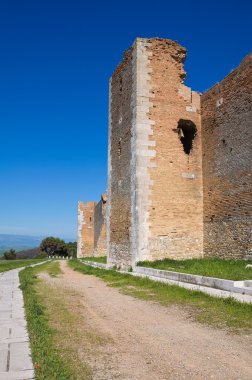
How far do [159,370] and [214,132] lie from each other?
1166 cm

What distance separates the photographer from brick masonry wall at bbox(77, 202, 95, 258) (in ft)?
119

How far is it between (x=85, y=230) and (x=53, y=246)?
124ft

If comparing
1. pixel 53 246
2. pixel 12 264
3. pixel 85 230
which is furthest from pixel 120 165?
pixel 53 246

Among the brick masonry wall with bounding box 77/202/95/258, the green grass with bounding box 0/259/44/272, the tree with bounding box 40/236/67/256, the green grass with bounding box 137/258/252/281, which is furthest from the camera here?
the tree with bounding box 40/236/67/256

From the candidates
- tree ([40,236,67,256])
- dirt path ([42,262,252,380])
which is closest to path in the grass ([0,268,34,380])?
dirt path ([42,262,252,380])

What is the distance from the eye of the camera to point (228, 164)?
42.9ft

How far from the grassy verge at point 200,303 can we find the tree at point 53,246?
211 ft

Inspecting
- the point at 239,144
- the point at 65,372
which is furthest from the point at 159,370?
the point at 239,144

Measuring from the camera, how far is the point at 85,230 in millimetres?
36469

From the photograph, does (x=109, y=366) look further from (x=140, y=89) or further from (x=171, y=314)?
(x=140, y=89)

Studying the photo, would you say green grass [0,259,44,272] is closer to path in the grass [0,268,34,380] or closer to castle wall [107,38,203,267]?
castle wall [107,38,203,267]

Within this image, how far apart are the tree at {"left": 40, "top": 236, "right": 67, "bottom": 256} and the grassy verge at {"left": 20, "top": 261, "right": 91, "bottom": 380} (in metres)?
66.4

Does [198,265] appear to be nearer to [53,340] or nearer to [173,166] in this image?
[173,166]

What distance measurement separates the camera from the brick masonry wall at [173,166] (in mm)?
13547
